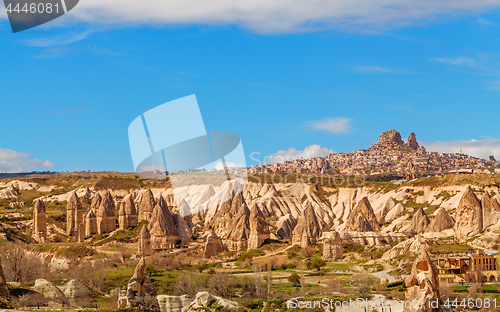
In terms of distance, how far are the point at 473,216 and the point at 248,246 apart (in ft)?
67.2

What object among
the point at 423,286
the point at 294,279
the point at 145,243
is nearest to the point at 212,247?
the point at 145,243

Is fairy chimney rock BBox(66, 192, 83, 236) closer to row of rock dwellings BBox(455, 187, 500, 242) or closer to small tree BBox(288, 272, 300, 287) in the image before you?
small tree BBox(288, 272, 300, 287)

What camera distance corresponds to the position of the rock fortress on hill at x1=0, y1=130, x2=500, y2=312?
31.6 metres

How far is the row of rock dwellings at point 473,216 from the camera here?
2092 inches

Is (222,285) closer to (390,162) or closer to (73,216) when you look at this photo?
(73,216)

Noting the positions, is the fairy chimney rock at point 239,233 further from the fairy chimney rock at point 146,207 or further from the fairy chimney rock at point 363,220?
the fairy chimney rock at point 146,207

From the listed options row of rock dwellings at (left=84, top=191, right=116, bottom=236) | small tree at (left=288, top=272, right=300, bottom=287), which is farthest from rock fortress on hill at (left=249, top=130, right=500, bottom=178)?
small tree at (left=288, top=272, right=300, bottom=287)

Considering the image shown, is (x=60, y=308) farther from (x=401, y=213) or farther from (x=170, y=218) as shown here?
(x=401, y=213)

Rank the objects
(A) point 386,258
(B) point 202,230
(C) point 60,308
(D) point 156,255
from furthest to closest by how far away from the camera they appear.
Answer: (B) point 202,230 → (D) point 156,255 → (A) point 386,258 → (C) point 60,308

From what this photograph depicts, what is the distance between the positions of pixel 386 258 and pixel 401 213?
3199 cm

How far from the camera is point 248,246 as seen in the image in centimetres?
6253

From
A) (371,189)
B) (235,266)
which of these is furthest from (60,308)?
(371,189)

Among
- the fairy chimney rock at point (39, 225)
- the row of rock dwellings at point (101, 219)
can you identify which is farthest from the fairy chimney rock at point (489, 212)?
the fairy chimney rock at point (39, 225)

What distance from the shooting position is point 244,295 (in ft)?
125
